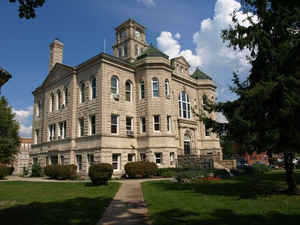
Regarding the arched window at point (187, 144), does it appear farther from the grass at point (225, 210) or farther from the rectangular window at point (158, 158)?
the grass at point (225, 210)

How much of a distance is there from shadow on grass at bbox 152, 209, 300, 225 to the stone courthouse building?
679 inches

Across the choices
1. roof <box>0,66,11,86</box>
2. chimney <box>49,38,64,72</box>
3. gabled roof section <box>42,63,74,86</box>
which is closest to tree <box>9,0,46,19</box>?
roof <box>0,66,11,86</box>

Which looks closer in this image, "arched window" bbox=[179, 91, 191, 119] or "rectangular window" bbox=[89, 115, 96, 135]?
"rectangular window" bbox=[89, 115, 96, 135]

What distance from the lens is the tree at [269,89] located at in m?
9.98

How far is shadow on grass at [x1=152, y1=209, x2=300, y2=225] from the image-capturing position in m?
7.08

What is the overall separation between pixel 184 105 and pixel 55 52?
837 inches

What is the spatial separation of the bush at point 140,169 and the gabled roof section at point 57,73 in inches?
586

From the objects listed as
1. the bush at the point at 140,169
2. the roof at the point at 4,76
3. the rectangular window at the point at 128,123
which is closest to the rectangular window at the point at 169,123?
the rectangular window at the point at 128,123

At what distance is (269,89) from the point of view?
1004 cm

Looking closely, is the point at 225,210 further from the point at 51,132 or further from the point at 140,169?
the point at 51,132

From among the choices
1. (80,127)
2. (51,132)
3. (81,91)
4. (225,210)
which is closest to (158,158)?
(80,127)

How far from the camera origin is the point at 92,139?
25531 mm

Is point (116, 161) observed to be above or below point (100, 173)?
above

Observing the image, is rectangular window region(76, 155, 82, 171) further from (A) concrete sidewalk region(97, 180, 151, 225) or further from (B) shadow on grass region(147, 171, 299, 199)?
(A) concrete sidewalk region(97, 180, 151, 225)
